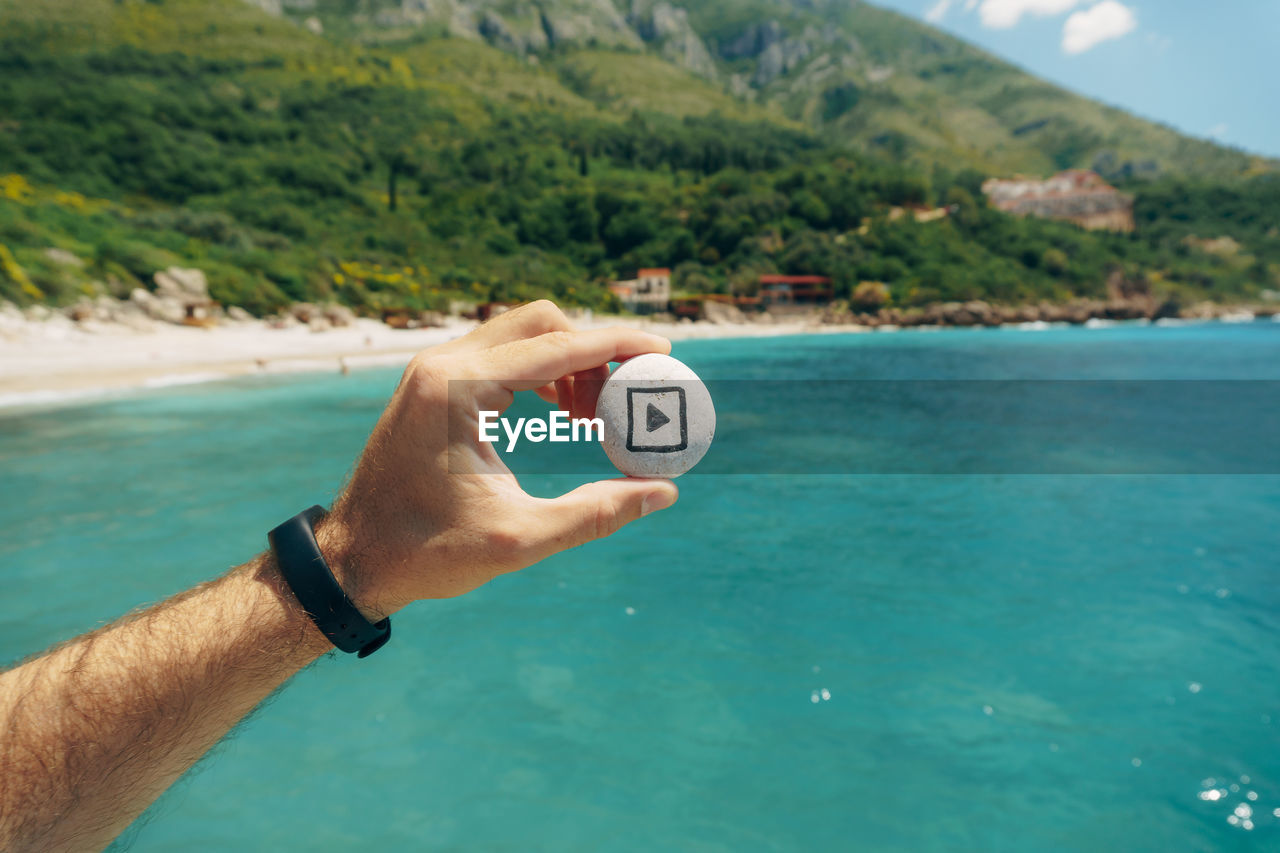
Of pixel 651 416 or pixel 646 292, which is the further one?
pixel 646 292

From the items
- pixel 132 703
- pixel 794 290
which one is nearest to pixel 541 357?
pixel 132 703

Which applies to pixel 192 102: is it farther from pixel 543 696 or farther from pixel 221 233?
pixel 543 696

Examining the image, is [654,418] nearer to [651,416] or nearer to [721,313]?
[651,416]

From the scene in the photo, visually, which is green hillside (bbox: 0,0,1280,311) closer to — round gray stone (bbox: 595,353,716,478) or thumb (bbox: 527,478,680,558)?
round gray stone (bbox: 595,353,716,478)

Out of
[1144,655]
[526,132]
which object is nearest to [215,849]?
[1144,655]

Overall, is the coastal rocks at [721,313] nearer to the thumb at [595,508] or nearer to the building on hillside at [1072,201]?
the building on hillside at [1072,201]

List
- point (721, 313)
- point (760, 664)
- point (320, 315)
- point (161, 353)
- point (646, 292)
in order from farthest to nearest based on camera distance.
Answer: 1. point (646, 292)
2. point (721, 313)
3. point (320, 315)
4. point (161, 353)
5. point (760, 664)

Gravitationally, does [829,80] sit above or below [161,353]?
above

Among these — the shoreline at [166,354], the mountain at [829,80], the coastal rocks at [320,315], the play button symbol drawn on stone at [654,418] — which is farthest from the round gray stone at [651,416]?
the mountain at [829,80]
